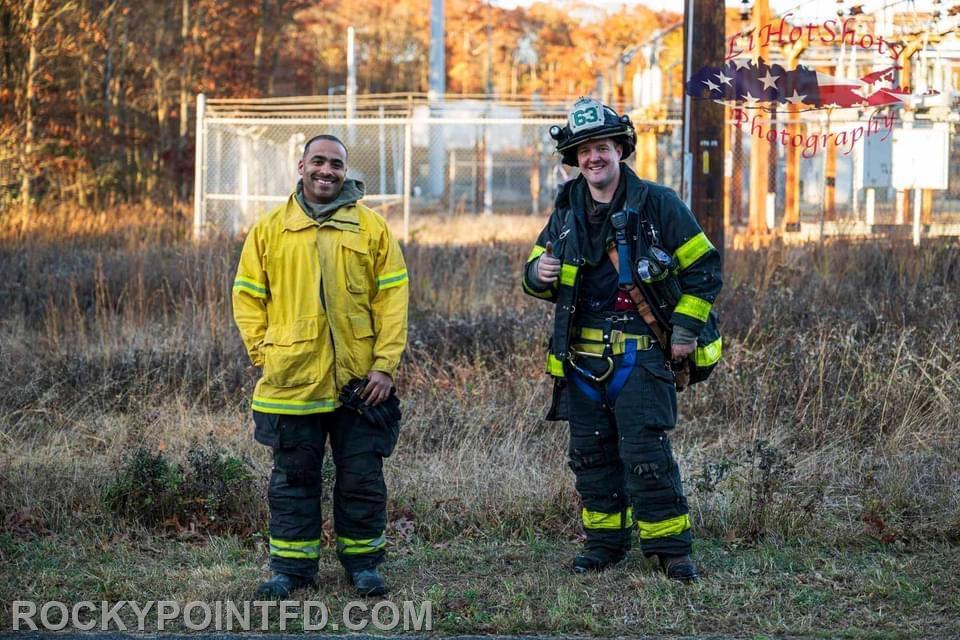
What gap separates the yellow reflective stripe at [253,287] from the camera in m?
4.64

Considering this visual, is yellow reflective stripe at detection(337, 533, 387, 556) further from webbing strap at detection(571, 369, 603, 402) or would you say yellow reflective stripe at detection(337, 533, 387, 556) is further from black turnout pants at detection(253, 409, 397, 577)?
webbing strap at detection(571, 369, 603, 402)

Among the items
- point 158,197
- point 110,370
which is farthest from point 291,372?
point 158,197

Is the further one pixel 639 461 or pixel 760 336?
pixel 760 336

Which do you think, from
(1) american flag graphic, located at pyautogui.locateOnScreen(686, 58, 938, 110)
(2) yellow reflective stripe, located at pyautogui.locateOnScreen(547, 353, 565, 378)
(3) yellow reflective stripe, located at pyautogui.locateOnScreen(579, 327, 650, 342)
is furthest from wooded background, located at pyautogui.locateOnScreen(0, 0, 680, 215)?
(3) yellow reflective stripe, located at pyautogui.locateOnScreen(579, 327, 650, 342)

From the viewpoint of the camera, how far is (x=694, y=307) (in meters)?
4.68

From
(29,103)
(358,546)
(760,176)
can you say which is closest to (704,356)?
(358,546)

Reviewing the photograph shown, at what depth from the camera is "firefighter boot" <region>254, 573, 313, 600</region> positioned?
4.64 meters

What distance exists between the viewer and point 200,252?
12562 millimetres

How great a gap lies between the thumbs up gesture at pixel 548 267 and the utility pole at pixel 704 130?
3.10 m

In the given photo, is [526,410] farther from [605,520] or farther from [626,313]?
[626,313]

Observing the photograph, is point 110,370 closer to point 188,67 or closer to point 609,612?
point 609,612

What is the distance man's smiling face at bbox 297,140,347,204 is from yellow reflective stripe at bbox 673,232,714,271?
142 centimetres

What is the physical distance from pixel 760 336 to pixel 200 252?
677 cm

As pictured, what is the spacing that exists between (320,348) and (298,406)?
0.24 meters
